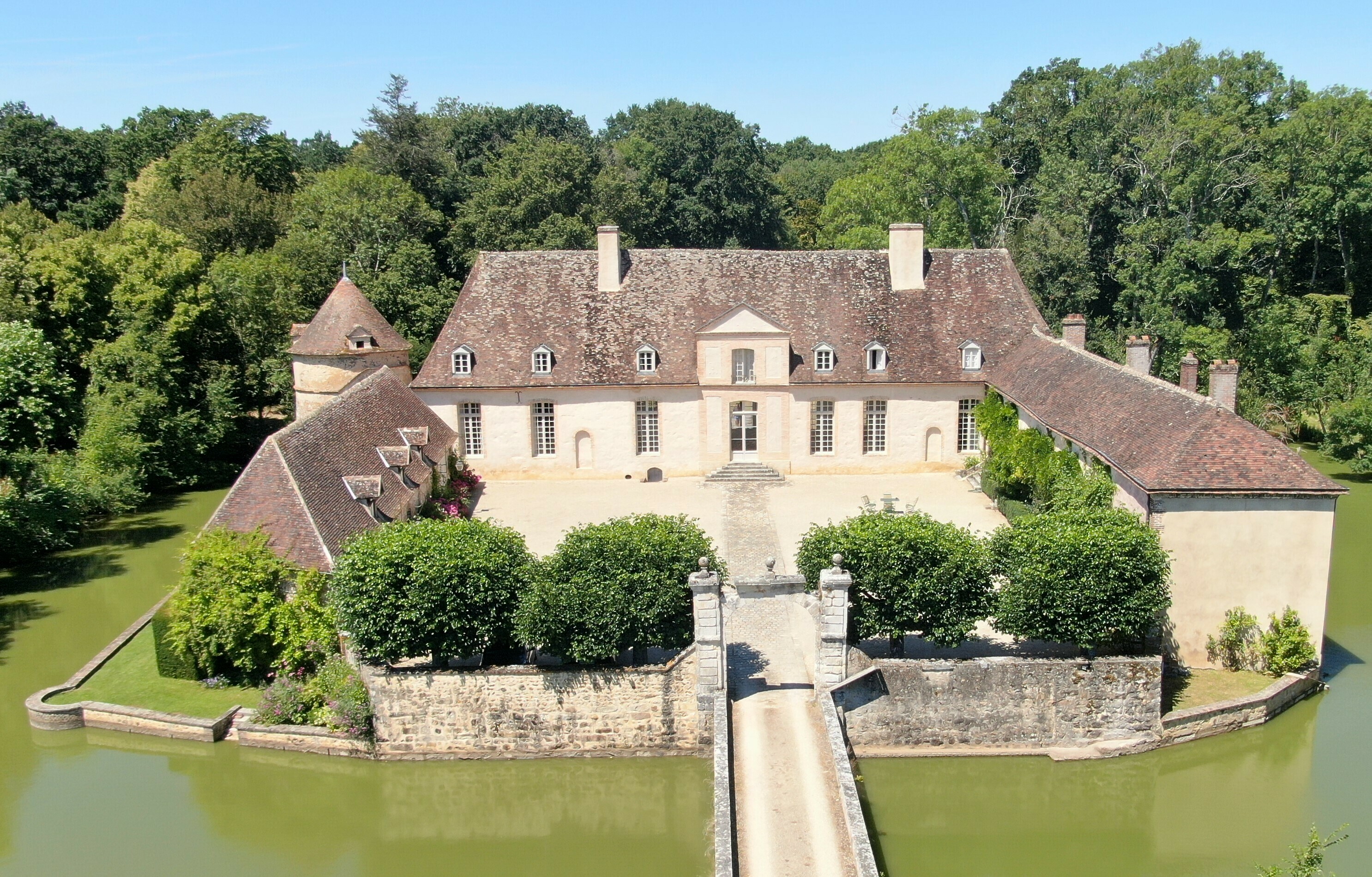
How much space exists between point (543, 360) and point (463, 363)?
2.55 meters

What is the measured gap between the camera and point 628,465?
3494 centimetres

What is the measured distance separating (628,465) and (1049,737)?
18787mm

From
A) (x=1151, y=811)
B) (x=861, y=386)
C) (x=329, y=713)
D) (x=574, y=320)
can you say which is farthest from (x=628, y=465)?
(x=1151, y=811)

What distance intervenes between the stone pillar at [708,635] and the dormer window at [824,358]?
1724 cm

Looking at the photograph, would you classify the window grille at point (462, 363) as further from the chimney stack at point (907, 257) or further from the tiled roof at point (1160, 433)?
the tiled roof at point (1160, 433)

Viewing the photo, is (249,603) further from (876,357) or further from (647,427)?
(876,357)

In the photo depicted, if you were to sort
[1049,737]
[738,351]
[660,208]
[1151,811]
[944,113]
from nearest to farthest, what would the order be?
[1151,811] → [1049,737] → [738,351] → [944,113] → [660,208]

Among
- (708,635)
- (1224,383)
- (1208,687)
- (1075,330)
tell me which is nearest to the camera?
(708,635)

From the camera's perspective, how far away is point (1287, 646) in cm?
1998

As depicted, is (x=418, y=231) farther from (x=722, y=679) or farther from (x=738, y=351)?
(x=722, y=679)

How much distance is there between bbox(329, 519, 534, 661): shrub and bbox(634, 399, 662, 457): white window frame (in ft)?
52.1

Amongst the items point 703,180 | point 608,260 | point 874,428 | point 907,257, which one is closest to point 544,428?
point 608,260

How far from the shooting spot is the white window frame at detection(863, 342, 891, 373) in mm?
34438

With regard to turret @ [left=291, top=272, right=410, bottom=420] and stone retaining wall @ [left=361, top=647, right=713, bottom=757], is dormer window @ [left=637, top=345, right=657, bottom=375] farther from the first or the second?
stone retaining wall @ [left=361, top=647, right=713, bottom=757]
